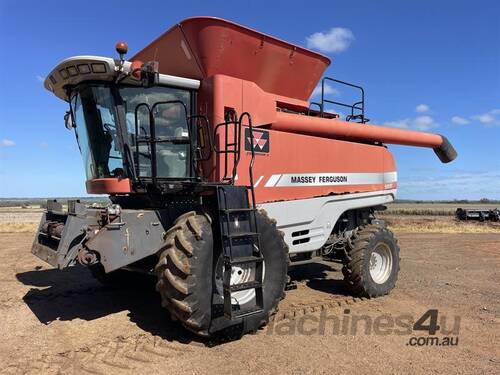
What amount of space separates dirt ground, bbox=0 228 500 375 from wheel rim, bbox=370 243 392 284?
0.35 metres

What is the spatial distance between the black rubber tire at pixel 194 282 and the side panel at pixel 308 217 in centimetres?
155

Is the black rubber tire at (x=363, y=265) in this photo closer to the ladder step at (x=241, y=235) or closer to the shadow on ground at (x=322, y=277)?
the shadow on ground at (x=322, y=277)

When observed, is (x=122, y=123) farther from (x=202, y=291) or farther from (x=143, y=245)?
(x=202, y=291)

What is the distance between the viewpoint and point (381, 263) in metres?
7.79

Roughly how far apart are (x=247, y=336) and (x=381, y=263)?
11.8ft

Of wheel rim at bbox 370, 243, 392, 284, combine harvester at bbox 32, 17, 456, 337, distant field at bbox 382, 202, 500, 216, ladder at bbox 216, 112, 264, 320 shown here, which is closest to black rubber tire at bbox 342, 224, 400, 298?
combine harvester at bbox 32, 17, 456, 337

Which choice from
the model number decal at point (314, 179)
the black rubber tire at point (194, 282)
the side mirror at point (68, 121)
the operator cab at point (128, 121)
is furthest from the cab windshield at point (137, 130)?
the model number decal at point (314, 179)

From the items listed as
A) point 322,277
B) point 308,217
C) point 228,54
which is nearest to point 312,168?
point 308,217

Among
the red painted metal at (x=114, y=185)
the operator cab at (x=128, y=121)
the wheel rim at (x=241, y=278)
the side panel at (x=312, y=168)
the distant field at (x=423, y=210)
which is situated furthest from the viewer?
the distant field at (x=423, y=210)

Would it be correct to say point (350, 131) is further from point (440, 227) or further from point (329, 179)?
point (440, 227)

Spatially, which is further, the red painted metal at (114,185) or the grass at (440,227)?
the grass at (440,227)

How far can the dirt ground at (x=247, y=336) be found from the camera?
14.0 ft

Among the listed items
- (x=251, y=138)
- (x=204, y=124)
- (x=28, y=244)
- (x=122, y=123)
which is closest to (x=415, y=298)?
(x=251, y=138)

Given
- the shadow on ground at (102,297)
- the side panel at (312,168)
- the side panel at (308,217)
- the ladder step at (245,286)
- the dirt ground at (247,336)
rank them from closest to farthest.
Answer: the dirt ground at (247,336)
the ladder step at (245,286)
the shadow on ground at (102,297)
the side panel at (312,168)
the side panel at (308,217)
